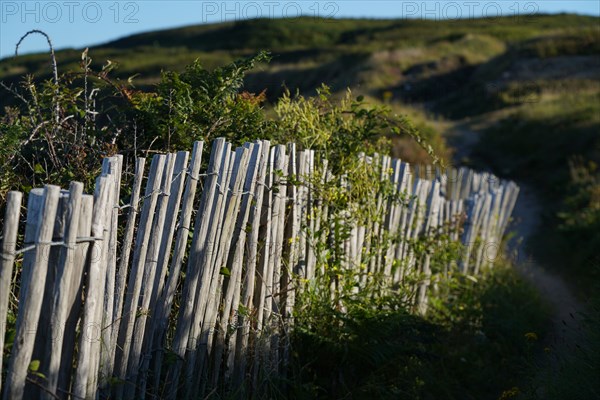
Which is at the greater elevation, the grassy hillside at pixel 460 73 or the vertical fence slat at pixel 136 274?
the grassy hillside at pixel 460 73

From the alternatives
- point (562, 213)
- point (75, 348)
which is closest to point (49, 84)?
point (75, 348)

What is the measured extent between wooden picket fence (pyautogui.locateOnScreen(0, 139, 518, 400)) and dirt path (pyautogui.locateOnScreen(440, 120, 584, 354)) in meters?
1.56

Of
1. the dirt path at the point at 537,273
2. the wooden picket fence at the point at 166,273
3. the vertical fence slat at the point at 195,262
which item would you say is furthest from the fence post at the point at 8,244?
the dirt path at the point at 537,273

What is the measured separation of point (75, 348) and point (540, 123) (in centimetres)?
1685

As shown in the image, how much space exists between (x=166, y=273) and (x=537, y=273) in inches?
257

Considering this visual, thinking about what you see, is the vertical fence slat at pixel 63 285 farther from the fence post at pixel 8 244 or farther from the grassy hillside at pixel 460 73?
the grassy hillside at pixel 460 73

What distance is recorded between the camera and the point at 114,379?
3486 mm

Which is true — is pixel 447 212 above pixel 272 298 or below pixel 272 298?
above

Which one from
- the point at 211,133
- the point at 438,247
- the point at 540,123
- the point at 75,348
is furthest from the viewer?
the point at 540,123

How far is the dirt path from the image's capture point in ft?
20.0

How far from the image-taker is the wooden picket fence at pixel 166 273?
300cm

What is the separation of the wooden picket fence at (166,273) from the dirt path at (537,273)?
1564 millimetres

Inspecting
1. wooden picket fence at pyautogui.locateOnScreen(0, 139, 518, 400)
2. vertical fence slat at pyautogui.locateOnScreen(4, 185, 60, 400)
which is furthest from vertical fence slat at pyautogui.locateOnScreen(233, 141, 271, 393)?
vertical fence slat at pyautogui.locateOnScreen(4, 185, 60, 400)

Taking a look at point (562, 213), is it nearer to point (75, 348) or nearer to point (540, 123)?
point (540, 123)
